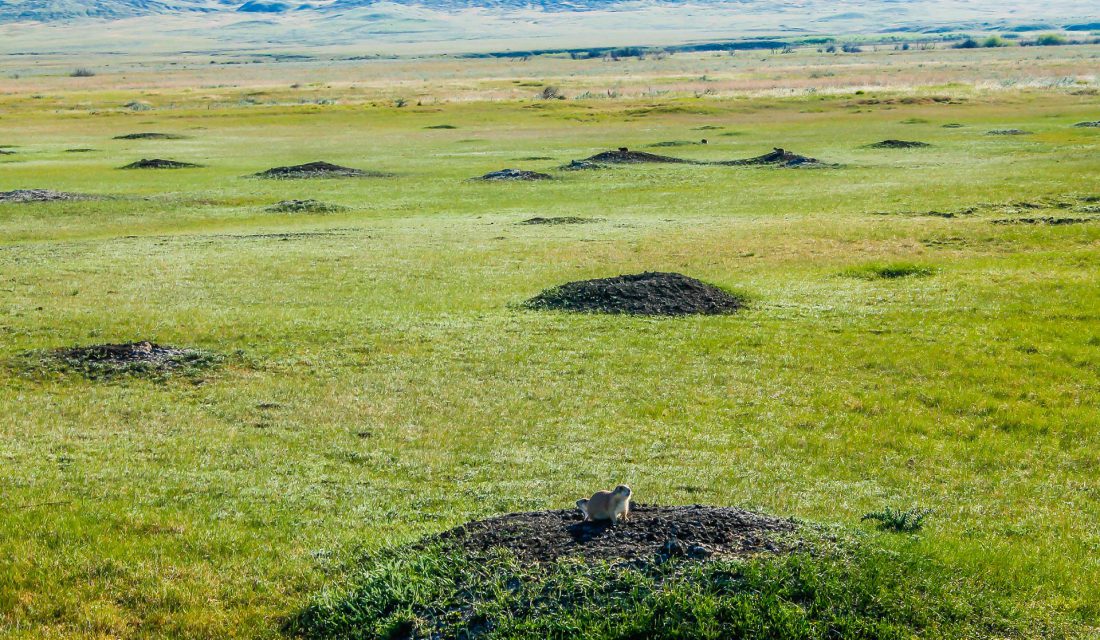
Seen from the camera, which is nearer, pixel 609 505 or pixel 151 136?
pixel 609 505

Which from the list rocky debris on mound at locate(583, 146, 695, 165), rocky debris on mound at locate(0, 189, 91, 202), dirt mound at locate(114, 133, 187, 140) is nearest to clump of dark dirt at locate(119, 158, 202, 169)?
rocky debris on mound at locate(0, 189, 91, 202)

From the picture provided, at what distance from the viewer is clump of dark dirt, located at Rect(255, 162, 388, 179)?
2062 inches

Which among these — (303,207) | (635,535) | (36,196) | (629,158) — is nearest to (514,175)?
(629,158)

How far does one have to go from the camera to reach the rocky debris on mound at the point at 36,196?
42938 mm

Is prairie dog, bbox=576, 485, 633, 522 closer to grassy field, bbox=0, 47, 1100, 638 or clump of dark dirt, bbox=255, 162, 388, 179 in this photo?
grassy field, bbox=0, 47, 1100, 638

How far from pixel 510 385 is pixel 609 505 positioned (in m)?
7.93

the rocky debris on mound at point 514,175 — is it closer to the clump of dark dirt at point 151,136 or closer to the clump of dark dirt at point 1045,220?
the clump of dark dirt at point 1045,220

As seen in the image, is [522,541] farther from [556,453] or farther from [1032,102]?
[1032,102]

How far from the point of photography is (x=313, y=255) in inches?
1204

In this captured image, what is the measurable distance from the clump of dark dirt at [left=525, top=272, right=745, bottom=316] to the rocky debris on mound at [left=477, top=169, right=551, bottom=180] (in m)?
26.8

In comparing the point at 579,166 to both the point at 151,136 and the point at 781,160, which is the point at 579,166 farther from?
the point at 151,136

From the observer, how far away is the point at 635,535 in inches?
353

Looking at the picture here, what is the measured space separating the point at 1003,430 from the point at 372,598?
9.82 m

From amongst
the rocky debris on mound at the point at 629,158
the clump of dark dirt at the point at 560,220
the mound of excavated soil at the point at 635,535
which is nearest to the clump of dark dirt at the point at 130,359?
the mound of excavated soil at the point at 635,535
